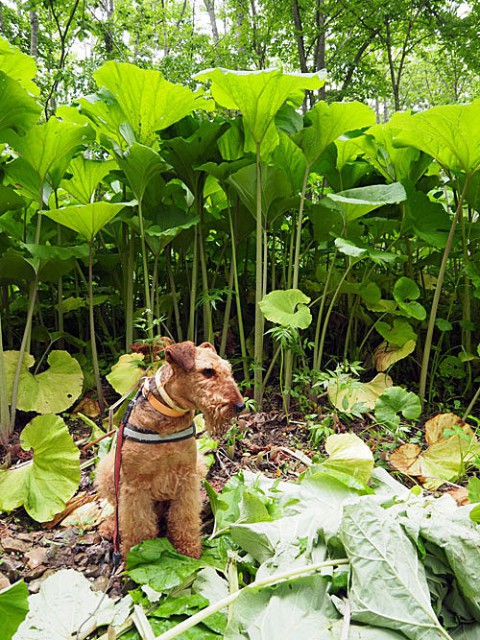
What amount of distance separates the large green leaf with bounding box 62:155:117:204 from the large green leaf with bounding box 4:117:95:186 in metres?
0.09

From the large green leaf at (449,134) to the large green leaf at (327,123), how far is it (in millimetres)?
187

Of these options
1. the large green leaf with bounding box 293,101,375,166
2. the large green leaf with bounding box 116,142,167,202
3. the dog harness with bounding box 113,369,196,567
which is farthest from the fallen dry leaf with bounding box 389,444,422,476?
the large green leaf with bounding box 116,142,167,202

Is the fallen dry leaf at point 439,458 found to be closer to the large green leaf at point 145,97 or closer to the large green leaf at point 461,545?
the large green leaf at point 461,545

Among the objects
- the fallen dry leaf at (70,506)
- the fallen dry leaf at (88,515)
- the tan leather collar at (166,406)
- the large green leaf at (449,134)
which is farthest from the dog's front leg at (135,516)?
the large green leaf at (449,134)

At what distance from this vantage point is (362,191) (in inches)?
79.2

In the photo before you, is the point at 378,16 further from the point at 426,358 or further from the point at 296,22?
the point at 426,358

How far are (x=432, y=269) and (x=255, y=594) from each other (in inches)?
88.6

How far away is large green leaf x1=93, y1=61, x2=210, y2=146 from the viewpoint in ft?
6.08

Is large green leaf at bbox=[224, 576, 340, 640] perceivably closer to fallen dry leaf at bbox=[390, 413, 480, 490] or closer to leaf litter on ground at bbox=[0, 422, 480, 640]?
leaf litter on ground at bbox=[0, 422, 480, 640]

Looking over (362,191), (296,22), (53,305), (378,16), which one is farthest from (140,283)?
(378,16)

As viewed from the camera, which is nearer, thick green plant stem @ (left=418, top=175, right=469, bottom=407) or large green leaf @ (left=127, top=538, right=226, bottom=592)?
large green leaf @ (left=127, top=538, right=226, bottom=592)

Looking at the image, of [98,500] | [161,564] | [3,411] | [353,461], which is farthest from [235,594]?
[3,411]

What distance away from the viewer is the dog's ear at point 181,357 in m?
1.06

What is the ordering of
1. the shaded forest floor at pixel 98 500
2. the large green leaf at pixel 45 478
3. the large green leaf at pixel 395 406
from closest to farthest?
1. the shaded forest floor at pixel 98 500
2. the large green leaf at pixel 45 478
3. the large green leaf at pixel 395 406
